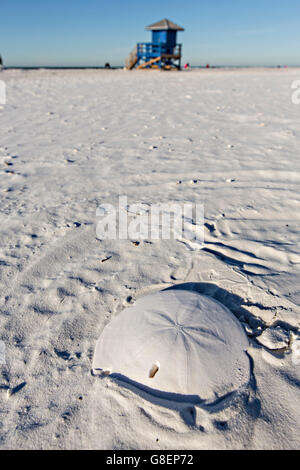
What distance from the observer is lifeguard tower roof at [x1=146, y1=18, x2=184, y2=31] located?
19906 mm

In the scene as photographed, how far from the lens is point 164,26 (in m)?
20.0

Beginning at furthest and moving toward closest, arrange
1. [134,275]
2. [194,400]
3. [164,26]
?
[164,26] → [134,275] → [194,400]

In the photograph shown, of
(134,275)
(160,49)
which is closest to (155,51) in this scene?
(160,49)

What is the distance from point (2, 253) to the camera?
7.70 feet

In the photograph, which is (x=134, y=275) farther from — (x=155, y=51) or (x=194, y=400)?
(x=155, y=51)

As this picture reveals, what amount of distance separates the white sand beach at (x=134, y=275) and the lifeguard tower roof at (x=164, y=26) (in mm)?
18851

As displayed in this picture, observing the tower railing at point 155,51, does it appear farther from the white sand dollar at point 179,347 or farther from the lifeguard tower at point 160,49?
the white sand dollar at point 179,347

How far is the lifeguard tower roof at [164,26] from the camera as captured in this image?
19906 millimetres

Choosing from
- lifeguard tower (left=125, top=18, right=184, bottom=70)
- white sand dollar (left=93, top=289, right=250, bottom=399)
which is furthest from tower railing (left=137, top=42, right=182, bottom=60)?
white sand dollar (left=93, top=289, right=250, bottom=399)

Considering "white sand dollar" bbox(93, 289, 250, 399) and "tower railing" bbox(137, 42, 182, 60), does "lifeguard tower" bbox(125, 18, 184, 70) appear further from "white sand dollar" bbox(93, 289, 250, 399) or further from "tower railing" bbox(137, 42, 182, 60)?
"white sand dollar" bbox(93, 289, 250, 399)

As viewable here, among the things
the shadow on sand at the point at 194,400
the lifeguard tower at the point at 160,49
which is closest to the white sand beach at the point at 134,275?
the shadow on sand at the point at 194,400

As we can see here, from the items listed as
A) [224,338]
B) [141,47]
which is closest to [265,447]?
[224,338]

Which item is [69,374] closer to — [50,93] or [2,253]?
[2,253]

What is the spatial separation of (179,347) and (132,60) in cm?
2375
